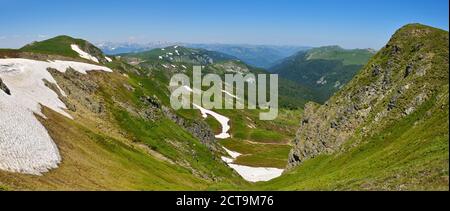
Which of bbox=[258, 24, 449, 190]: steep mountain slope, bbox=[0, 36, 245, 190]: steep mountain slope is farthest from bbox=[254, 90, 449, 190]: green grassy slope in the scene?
bbox=[0, 36, 245, 190]: steep mountain slope

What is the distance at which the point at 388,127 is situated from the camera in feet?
276

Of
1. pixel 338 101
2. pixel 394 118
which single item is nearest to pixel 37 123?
pixel 394 118

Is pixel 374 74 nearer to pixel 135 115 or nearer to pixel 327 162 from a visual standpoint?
pixel 327 162

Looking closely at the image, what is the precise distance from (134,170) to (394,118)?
49932 millimetres

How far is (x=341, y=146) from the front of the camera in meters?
97.2

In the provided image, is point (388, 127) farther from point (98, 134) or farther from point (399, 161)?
point (98, 134)

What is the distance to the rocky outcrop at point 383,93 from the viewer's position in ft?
275

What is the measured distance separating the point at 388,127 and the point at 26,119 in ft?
212

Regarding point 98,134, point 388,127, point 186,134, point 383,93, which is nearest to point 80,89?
point 98,134

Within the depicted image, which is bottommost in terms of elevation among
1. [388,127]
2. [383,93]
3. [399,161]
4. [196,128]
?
[196,128]

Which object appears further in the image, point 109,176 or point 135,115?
point 135,115

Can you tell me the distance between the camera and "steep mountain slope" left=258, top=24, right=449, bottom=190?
44.7 m
